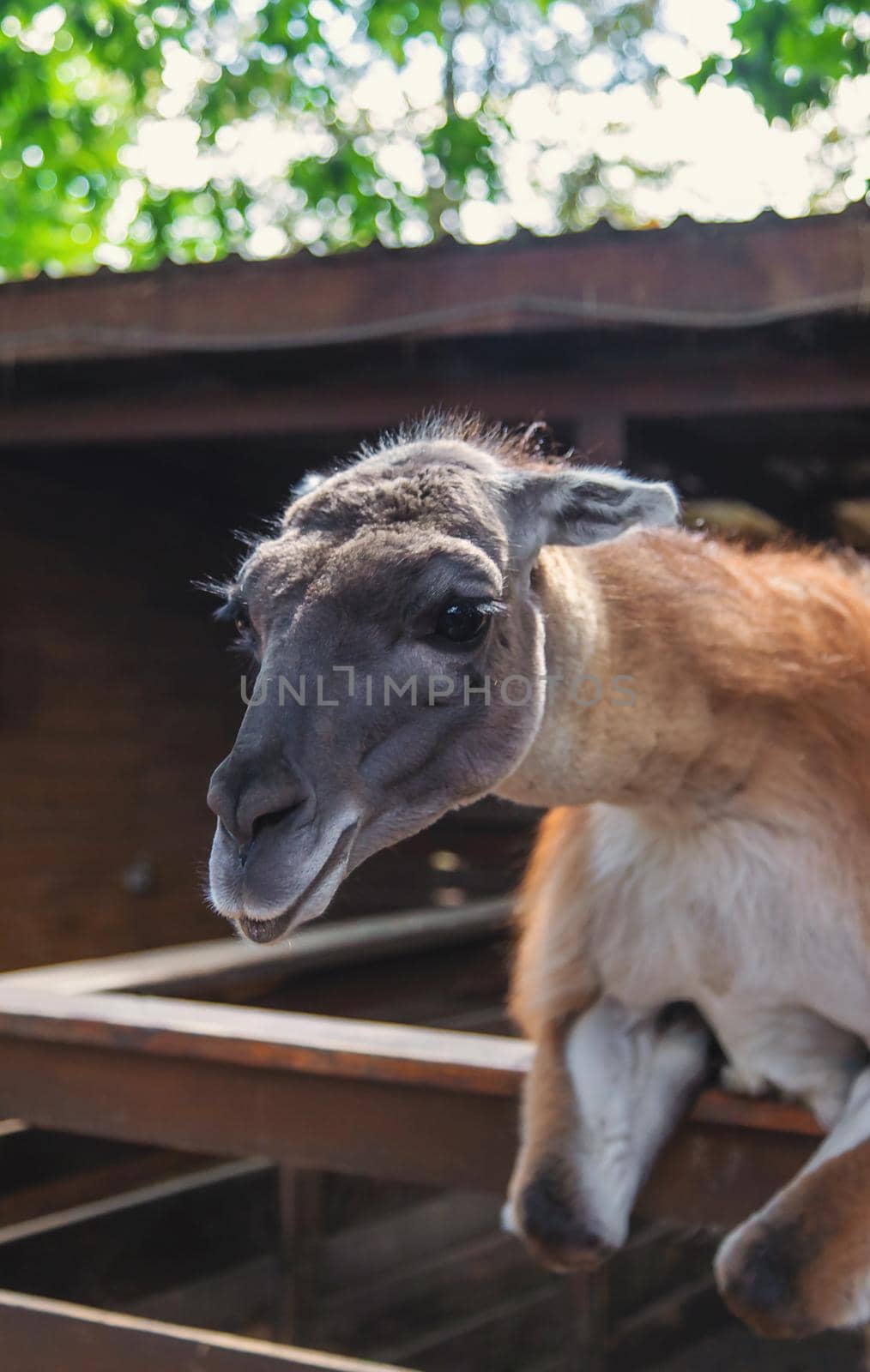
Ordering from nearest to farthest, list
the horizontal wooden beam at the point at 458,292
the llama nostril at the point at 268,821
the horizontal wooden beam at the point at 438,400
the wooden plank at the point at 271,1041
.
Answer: the llama nostril at the point at 268,821
the wooden plank at the point at 271,1041
the horizontal wooden beam at the point at 458,292
the horizontal wooden beam at the point at 438,400

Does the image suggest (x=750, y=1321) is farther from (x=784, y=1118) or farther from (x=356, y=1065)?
(x=356, y=1065)

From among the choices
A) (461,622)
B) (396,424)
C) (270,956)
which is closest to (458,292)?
(396,424)

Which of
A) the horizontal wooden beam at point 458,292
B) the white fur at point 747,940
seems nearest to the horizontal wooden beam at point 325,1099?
the white fur at point 747,940

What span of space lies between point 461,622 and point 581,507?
1.37 ft

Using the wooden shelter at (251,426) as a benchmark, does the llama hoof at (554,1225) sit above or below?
below

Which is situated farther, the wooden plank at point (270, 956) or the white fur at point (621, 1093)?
the wooden plank at point (270, 956)

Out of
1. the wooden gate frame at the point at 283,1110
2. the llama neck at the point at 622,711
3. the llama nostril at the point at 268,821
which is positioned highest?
the llama neck at the point at 622,711

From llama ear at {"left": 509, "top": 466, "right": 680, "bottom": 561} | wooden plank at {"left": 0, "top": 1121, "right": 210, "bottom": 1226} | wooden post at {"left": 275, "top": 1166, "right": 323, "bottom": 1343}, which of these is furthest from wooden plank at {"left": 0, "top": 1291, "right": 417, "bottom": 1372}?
wooden post at {"left": 275, "top": 1166, "right": 323, "bottom": 1343}

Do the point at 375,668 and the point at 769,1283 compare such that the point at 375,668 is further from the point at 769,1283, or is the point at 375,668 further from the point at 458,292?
the point at 458,292

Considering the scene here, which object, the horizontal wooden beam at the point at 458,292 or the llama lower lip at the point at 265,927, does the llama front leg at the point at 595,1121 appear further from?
the horizontal wooden beam at the point at 458,292

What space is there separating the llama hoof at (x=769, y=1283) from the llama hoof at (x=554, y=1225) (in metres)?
0.31

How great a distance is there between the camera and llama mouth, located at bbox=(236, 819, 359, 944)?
1.73m

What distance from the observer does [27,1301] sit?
8.25ft

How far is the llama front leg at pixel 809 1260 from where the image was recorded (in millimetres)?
2045
